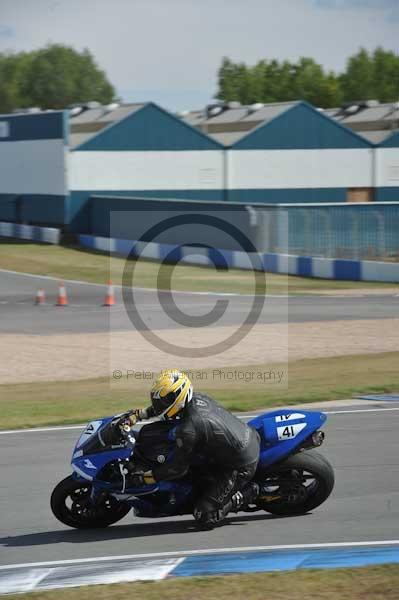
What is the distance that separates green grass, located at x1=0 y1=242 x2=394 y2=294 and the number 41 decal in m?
23.8

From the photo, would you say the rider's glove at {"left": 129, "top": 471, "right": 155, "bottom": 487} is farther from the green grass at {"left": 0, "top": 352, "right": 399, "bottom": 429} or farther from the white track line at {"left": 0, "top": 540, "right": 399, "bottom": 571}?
the green grass at {"left": 0, "top": 352, "right": 399, "bottom": 429}

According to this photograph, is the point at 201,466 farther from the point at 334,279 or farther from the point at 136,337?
the point at 334,279

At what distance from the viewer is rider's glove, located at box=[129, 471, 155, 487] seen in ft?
28.2

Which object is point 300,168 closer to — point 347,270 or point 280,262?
point 280,262

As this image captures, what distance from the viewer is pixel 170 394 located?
840 cm

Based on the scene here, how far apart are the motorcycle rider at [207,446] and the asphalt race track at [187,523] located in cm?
28

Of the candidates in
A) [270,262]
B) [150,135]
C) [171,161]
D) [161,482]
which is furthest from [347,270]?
[161,482]

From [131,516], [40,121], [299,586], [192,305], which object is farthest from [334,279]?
[299,586]

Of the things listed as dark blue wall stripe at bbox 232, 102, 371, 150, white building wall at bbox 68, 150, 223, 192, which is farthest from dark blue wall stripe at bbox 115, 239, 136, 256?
dark blue wall stripe at bbox 232, 102, 371, 150

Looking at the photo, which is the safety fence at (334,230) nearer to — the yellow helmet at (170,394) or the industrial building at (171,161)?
the industrial building at (171,161)

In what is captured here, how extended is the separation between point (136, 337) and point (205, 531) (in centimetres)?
1451

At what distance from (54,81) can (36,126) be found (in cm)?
10018

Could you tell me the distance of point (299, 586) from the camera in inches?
274

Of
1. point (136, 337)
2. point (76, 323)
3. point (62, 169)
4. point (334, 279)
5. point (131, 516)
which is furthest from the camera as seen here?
point (62, 169)
